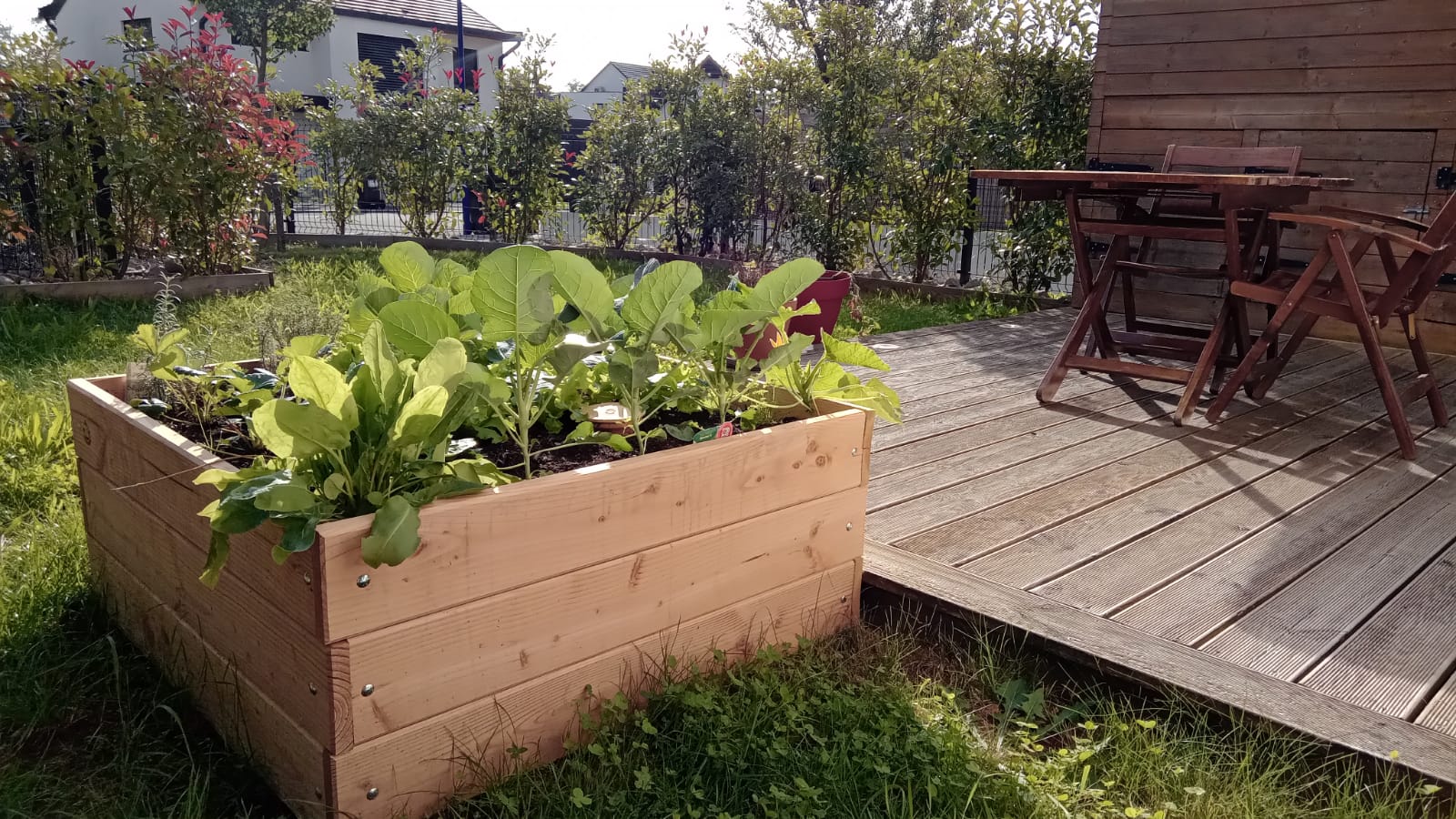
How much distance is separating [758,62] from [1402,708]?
636cm

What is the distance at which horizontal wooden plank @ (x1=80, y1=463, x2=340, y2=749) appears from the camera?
3.96ft

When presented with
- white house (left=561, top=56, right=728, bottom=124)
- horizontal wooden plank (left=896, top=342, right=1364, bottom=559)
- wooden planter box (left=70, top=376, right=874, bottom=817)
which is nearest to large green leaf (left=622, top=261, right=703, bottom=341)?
wooden planter box (left=70, top=376, right=874, bottom=817)

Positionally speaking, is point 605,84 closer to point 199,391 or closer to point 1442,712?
point 199,391

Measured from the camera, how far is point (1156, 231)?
323cm

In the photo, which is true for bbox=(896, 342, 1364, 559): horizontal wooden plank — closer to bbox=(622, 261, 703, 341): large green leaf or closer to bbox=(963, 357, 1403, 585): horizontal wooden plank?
bbox=(963, 357, 1403, 585): horizontal wooden plank

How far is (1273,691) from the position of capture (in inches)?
58.5

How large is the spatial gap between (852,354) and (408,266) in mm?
801

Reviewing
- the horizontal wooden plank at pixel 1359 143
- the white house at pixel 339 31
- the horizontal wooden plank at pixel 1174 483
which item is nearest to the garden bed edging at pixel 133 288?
the horizontal wooden plank at pixel 1174 483

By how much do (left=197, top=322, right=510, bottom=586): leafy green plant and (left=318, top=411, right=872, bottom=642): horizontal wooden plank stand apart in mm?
43

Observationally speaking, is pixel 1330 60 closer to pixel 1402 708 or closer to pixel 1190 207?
pixel 1190 207

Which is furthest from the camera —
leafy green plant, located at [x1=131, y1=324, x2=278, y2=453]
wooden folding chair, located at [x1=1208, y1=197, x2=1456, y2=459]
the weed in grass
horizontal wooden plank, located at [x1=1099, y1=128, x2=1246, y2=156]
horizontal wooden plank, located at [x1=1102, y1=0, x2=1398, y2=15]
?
the weed in grass

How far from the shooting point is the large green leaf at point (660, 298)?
5.04ft

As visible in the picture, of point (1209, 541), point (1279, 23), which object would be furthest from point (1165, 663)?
point (1279, 23)

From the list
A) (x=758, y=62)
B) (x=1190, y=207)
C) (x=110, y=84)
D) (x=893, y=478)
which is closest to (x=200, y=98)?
(x=110, y=84)
